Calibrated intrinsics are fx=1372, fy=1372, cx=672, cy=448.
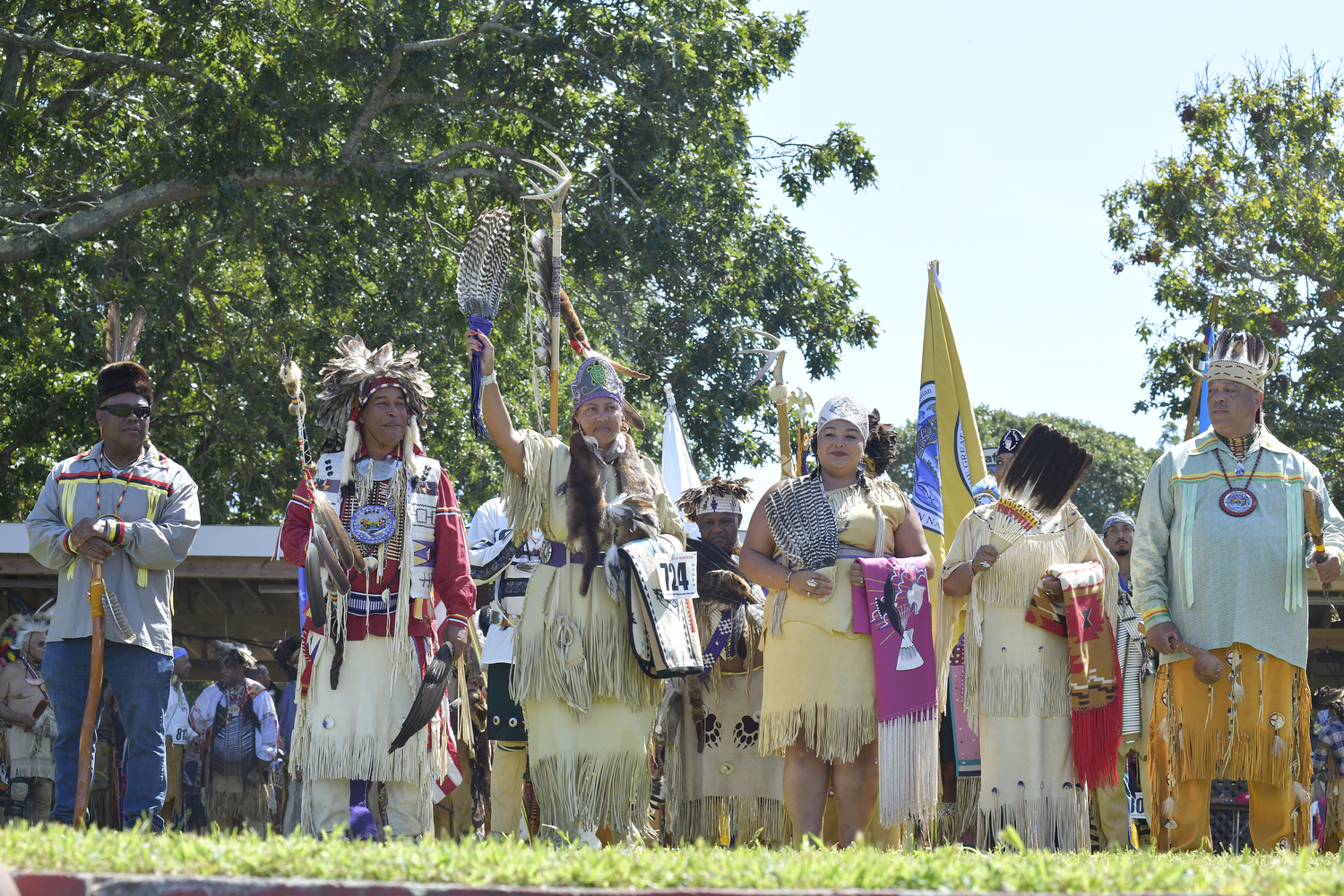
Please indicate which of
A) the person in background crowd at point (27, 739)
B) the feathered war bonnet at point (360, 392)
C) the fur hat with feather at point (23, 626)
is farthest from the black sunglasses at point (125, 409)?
the fur hat with feather at point (23, 626)

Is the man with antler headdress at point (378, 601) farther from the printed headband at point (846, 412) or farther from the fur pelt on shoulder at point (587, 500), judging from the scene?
the printed headband at point (846, 412)

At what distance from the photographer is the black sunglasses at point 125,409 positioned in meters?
5.87

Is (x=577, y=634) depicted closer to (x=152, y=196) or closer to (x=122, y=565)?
(x=122, y=565)

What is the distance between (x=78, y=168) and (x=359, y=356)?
946 centimetres

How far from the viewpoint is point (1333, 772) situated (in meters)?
10.4

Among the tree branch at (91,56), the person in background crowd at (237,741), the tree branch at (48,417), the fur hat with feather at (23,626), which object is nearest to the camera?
the fur hat with feather at (23,626)

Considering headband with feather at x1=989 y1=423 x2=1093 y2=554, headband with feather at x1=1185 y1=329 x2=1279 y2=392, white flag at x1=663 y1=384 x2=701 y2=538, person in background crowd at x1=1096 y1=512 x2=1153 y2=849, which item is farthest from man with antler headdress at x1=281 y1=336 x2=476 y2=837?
white flag at x1=663 y1=384 x2=701 y2=538

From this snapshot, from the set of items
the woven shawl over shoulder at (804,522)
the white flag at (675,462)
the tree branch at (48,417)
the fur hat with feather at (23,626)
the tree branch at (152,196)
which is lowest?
the fur hat with feather at (23,626)

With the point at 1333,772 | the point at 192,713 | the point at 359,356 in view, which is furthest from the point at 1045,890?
the point at 192,713

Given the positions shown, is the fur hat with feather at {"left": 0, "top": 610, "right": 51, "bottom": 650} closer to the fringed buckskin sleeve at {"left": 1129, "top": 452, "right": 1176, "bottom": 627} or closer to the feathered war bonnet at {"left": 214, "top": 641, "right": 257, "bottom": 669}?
the feathered war bonnet at {"left": 214, "top": 641, "right": 257, "bottom": 669}

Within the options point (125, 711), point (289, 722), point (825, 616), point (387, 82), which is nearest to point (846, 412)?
A: point (825, 616)

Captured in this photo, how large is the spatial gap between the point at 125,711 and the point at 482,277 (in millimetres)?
2341

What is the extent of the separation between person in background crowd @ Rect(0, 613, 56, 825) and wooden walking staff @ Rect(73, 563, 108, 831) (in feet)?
18.5

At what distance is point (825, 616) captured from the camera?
5.74 m
